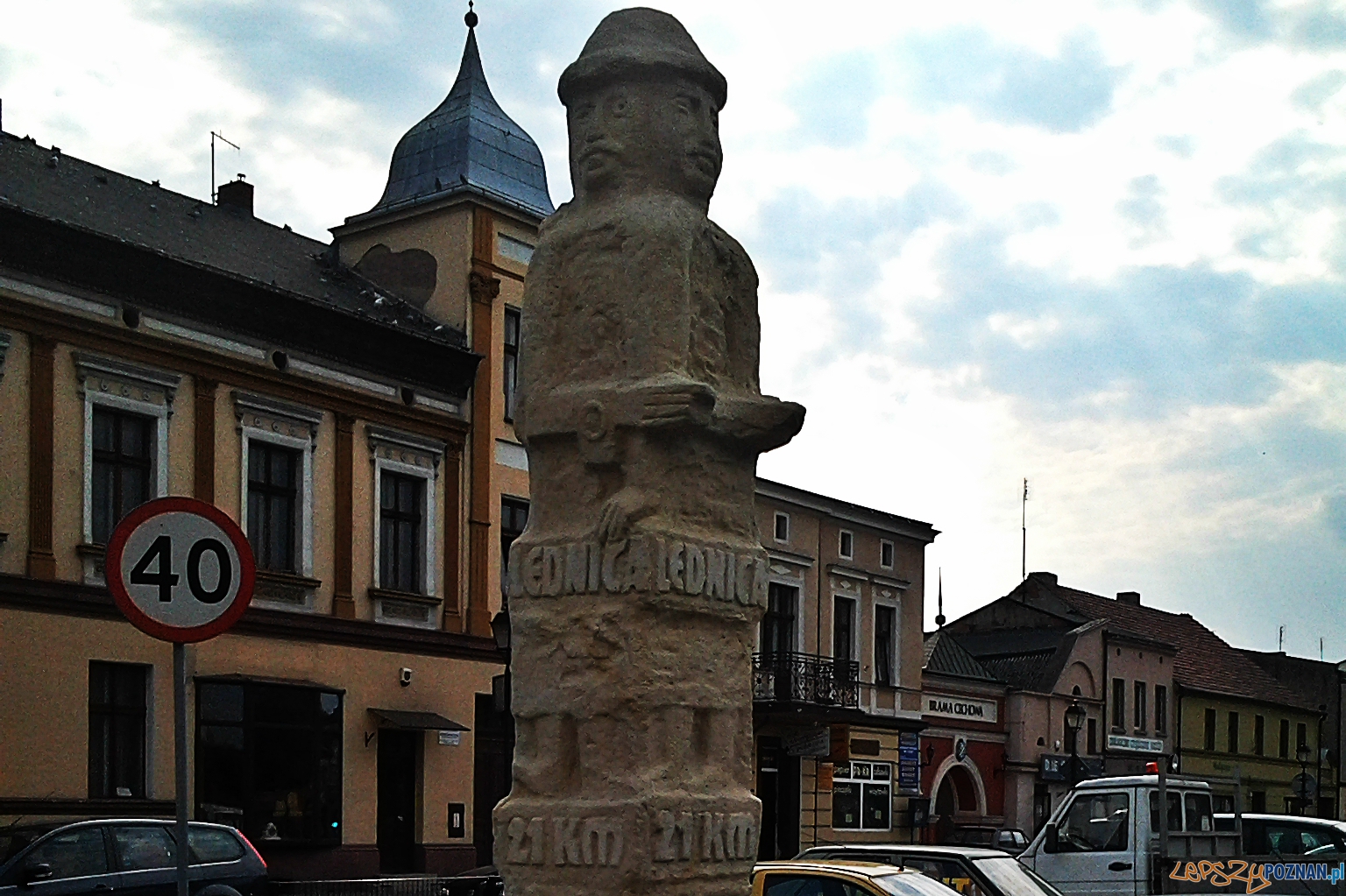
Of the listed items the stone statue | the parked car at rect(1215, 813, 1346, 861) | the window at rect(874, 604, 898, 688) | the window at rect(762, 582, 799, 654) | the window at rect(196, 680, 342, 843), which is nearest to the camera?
the stone statue

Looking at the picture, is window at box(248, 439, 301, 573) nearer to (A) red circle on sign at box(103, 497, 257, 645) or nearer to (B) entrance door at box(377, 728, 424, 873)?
(B) entrance door at box(377, 728, 424, 873)

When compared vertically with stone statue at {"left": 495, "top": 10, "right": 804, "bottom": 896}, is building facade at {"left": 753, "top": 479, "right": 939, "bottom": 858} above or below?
below

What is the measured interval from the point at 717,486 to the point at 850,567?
88.6ft

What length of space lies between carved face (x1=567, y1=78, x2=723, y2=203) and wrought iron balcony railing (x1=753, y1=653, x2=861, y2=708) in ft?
76.4

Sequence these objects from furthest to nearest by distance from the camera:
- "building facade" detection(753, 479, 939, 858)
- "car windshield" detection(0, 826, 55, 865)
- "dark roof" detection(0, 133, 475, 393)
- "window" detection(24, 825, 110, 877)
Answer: "building facade" detection(753, 479, 939, 858), "dark roof" detection(0, 133, 475, 393), "car windshield" detection(0, 826, 55, 865), "window" detection(24, 825, 110, 877)

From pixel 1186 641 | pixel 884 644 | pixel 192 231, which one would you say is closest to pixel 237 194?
pixel 192 231

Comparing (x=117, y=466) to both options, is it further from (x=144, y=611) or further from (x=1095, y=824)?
(x=144, y=611)

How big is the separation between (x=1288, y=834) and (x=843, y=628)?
56.0 feet

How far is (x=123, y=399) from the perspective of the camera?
68.9ft

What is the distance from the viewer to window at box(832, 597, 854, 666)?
110 ft

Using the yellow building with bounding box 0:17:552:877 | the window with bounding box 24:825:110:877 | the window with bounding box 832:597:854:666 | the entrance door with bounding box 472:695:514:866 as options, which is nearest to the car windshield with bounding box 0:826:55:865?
the window with bounding box 24:825:110:877

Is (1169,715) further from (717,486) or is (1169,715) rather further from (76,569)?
(717,486)

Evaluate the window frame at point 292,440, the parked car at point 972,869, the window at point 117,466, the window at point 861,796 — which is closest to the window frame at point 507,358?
the window frame at point 292,440

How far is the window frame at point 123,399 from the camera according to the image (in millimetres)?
20562
